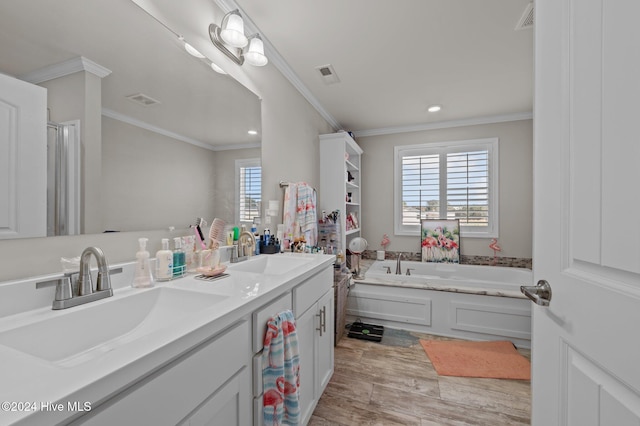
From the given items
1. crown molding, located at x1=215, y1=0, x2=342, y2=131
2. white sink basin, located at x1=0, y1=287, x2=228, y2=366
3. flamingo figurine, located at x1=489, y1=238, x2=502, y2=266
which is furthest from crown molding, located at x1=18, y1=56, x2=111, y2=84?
flamingo figurine, located at x1=489, y1=238, x2=502, y2=266

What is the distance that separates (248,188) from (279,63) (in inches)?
44.2

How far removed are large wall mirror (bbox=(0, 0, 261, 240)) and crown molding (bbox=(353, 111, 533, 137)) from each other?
271cm

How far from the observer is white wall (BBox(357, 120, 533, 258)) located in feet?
10.9

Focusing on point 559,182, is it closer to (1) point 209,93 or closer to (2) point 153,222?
(2) point 153,222

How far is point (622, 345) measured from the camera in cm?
50

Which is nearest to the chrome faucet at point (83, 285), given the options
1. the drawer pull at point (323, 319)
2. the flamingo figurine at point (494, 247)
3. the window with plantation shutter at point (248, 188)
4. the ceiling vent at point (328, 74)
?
the window with plantation shutter at point (248, 188)

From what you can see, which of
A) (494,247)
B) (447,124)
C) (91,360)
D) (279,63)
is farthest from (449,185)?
(91,360)

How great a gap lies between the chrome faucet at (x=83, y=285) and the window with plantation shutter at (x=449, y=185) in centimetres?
345

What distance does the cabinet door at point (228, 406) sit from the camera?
719 mm

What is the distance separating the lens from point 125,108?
109 cm

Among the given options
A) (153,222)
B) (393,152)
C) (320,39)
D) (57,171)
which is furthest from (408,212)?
(57,171)

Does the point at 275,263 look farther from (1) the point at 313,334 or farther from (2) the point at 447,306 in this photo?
(2) the point at 447,306

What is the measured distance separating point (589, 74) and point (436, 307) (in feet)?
7.99

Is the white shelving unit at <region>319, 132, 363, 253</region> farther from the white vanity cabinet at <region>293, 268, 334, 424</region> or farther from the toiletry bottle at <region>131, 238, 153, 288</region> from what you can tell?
the toiletry bottle at <region>131, 238, 153, 288</region>
